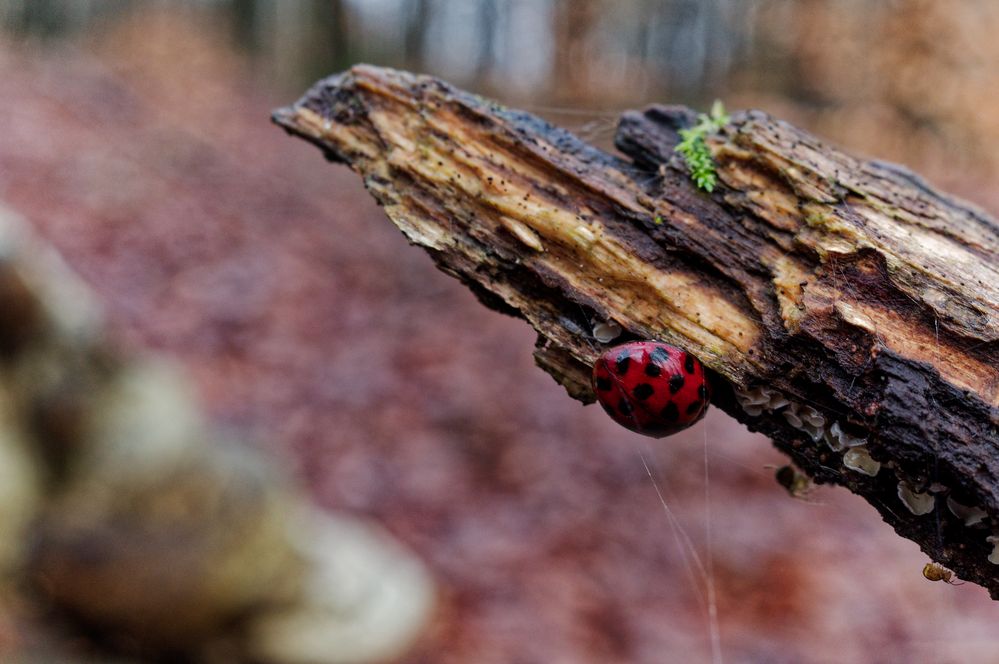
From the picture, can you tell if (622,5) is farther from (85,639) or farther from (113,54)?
(85,639)

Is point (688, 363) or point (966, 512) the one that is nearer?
point (966, 512)

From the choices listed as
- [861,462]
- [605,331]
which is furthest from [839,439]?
[605,331]

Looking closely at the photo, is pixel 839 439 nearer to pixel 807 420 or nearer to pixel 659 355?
pixel 807 420

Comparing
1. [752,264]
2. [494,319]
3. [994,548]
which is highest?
[752,264]

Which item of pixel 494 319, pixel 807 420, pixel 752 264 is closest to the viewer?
pixel 807 420

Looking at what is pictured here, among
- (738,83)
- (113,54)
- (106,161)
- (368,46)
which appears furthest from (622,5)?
(113,54)

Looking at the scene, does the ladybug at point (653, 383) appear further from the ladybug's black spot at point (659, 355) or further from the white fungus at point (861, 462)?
the white fungus at point (861, 462)

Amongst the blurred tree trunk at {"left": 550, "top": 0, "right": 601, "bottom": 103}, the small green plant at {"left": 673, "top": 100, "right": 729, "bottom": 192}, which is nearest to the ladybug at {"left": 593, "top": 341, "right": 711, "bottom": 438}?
the small green plant at {"left": 673, "top": 100, "right": 729, "bottom": 192}

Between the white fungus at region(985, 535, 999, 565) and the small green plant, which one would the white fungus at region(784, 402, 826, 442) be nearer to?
the white fungus at region(985, 535, 999, 565)
